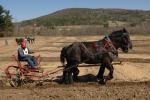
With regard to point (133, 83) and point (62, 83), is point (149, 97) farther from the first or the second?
point (62, 83)

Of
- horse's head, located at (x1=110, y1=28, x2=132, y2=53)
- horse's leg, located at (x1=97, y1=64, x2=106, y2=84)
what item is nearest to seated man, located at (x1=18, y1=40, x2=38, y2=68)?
horse's leg, located at (x1=97, y1=64, x2=106, y2=84)

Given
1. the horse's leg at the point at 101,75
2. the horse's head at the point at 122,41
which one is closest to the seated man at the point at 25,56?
the horse's leg at the point at 101,75

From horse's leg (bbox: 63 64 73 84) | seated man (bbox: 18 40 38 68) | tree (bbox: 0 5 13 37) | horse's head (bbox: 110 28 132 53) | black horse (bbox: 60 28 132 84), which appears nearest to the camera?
seated man (bbox: 18 40 38 68)

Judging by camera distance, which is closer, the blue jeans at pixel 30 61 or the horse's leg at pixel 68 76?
the blue jeans at pixel 30 61

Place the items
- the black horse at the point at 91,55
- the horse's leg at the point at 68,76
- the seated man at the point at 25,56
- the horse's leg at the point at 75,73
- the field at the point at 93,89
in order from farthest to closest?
the horse's leg at the point at 75,73, the horse's leg at the point at 68,76, the black horse at the point at 91,55, the seated man at the point at 25,56, the field at the point at 93,89

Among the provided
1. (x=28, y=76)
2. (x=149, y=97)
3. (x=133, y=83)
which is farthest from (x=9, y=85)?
(x=149, y=97)

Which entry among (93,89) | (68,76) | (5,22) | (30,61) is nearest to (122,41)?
(68,76)

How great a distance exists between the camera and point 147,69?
18.5 metres

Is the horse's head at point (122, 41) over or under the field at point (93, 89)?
over

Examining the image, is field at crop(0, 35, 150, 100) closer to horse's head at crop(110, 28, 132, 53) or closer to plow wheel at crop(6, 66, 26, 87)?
plow wheel at crop(6, 66, 26, 87)

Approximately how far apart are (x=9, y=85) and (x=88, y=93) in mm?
3867

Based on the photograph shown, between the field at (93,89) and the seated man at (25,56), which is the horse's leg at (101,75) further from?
the seated man at (25,56)

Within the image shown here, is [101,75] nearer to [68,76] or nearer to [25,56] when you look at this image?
[68,76]

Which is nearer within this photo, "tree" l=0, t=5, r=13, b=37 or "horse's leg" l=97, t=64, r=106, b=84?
"horse's leg" l=97, t=64, r=106, b=84
